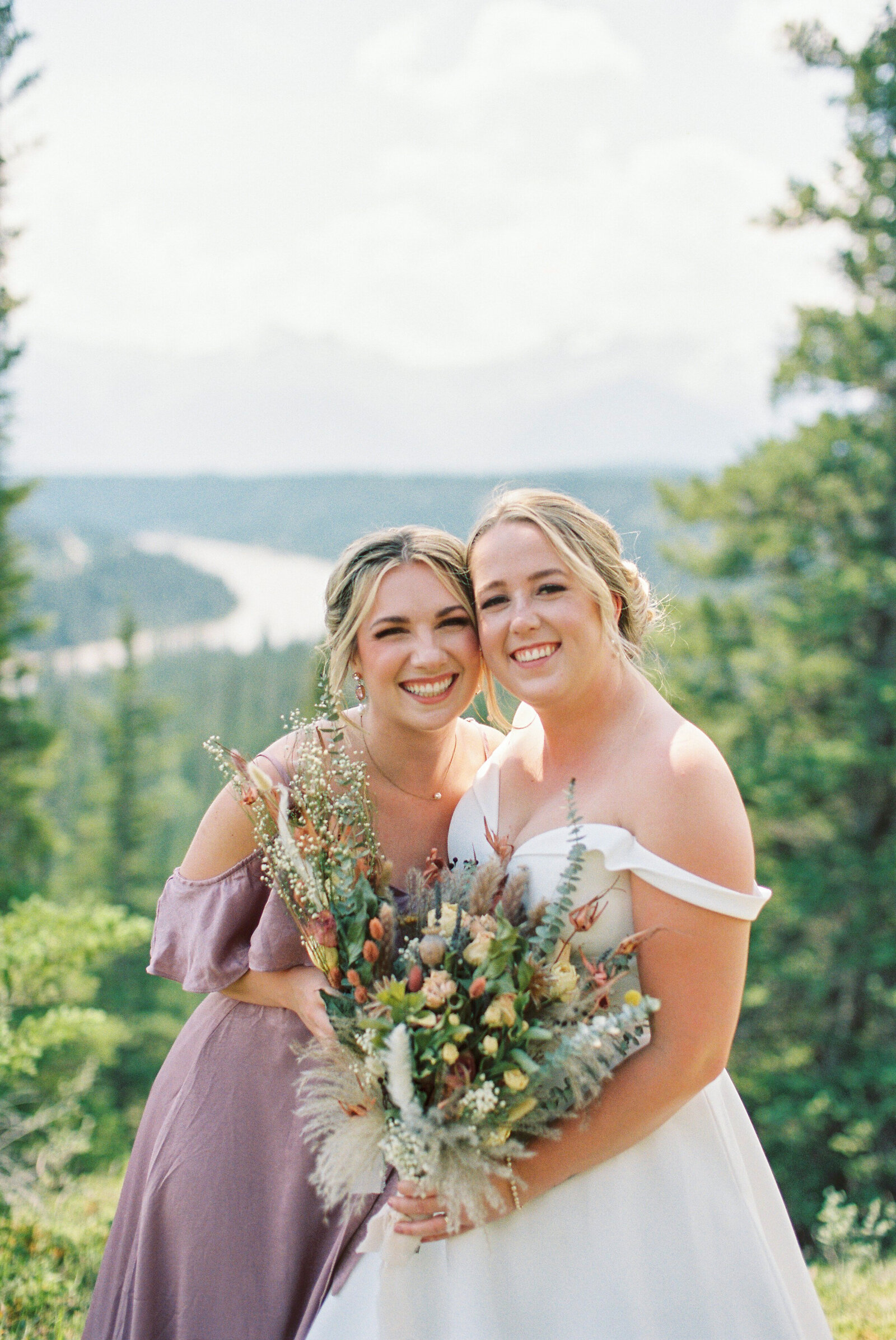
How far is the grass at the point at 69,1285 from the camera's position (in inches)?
163

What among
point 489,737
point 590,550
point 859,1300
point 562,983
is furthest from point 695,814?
point 859,1300

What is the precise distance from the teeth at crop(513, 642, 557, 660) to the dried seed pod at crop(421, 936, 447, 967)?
0.98 meters

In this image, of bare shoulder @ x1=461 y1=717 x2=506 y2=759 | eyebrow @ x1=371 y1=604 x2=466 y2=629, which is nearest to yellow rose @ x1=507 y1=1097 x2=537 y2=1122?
eyebrow @ x1=371 y1=604 x2=466 y2=629

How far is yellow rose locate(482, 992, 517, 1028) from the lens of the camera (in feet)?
7.40

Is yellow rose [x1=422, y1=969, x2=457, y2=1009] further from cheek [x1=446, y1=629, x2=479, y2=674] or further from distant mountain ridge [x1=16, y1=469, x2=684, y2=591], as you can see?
distant mountain ridge [x1=16, y1=469, x2=684, y2=591]

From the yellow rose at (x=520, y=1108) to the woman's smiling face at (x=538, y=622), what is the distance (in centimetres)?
118

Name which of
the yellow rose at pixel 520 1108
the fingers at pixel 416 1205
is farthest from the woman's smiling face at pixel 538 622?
the fingers at pixel 416 1205

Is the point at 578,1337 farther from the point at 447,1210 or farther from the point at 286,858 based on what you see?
the point at 286,858

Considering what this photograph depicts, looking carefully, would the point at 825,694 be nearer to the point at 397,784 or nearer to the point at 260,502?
the point at 397,784

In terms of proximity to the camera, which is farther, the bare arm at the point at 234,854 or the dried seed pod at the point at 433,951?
the bare arm at the point at 234,854

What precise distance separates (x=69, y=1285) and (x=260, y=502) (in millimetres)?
158576

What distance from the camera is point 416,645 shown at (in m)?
3.24

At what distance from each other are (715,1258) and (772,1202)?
466mm

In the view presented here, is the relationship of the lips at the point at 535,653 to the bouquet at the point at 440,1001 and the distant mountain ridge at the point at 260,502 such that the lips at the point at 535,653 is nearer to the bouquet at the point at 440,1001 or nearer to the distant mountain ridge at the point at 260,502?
the bouquet at the point at 440,1001
